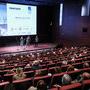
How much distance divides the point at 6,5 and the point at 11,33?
2.36 meters

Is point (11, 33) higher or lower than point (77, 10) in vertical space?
lower

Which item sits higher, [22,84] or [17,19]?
[17,19]

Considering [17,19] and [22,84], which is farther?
[17,19]

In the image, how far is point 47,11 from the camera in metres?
19.4

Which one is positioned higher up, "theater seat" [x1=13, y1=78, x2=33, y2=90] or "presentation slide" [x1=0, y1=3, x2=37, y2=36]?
"presentation slide" [x1=0, y1=3, x2=37, y2=36]

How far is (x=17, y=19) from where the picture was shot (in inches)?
642

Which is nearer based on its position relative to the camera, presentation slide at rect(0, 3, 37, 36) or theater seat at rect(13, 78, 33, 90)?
theater seat at rect(13, 78, 33, 90)

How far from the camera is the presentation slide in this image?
15498 millimetres

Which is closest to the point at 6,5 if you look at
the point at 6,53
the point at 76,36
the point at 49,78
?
the point at 6,53

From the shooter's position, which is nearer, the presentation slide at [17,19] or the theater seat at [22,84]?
the theater seat at [22,84]

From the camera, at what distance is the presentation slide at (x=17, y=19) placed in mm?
15498

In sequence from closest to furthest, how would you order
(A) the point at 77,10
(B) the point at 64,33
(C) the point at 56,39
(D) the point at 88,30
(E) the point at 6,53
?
(E) the point at 6,53 < (D) the point at 88,30 < (A) the point at 77,10 < (B) the point at 64,33 < (C) the point at 56,39

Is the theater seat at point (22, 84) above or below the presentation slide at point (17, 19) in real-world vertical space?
below

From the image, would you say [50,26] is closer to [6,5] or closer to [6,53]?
[6,5]
